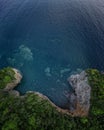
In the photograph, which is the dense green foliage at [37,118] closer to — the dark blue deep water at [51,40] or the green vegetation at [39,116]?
the green vegetation at [39,116]

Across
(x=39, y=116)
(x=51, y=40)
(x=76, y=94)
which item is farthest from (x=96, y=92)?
(x=51, y=40)

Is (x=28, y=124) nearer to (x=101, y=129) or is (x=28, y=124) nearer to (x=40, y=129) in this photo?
(x=40, y=129)

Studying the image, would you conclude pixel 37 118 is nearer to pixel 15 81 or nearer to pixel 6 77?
pixel 15 81

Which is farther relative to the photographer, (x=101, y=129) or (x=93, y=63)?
(x=93, y=63)

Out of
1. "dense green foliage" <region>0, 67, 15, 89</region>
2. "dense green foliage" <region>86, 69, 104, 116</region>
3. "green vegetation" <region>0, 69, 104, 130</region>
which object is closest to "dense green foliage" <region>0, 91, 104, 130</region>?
"green vegetation" <region>0, 69, 104, 130</region>

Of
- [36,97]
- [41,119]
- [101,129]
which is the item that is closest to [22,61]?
[36,97]

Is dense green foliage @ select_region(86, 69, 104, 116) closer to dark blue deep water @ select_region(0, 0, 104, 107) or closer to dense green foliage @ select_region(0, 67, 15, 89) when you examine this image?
dark blue deep water @ select_region(0, 0, 104, 107)
